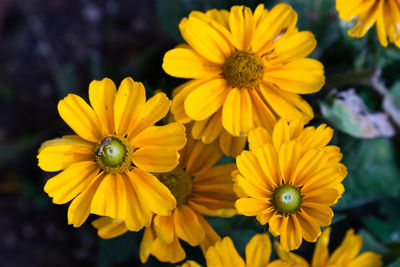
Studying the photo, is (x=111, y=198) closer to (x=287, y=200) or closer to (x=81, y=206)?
(x=81, y=206)

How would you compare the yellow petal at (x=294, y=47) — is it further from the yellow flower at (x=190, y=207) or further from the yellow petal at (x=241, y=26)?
the yellow flower at (x=190, y=207)

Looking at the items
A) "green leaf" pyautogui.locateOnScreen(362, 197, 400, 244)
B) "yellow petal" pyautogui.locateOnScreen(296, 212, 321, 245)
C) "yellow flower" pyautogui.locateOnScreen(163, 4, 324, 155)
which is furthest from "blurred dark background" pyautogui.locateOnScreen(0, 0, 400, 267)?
"yellow petal" pyautogui.locateOnScreen(296, 212, 321, 245)

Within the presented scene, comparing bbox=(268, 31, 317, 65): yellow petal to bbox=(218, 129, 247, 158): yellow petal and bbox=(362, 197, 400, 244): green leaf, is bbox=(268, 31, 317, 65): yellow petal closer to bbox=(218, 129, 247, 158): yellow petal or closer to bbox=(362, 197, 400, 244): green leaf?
bbox=(218, 129, 247, 158): yellow petal

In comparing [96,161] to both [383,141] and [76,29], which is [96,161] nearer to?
[383,141]

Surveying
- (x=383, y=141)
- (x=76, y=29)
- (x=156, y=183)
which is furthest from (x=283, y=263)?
(x=76, y=29)

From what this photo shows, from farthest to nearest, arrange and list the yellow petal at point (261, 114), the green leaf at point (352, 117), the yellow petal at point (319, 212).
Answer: the green leaf at point (352, 117) < the yellow petal at point (261, 114) < the yellow petal at point (319, 212)

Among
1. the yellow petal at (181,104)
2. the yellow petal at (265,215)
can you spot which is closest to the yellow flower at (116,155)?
the yellow petal at (181,104)

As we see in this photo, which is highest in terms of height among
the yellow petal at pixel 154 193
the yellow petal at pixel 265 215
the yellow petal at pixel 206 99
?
the yellow petal at pixel 206 99
